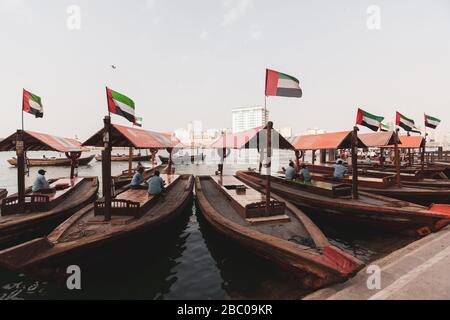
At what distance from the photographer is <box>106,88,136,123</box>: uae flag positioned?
10297mm

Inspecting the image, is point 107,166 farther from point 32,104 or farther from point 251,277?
point 32,104

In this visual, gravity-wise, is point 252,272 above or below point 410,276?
below

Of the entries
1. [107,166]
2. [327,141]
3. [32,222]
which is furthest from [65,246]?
[327,141]

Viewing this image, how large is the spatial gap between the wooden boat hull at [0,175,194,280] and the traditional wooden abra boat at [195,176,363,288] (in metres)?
2.73

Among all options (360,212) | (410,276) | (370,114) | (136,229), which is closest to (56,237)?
(136,229)

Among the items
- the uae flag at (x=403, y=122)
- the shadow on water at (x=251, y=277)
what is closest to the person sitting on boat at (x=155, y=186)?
the shadow on water at (x=251, y=277)

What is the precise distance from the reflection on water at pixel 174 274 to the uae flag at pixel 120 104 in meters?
5.73

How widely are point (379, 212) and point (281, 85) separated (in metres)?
6.71

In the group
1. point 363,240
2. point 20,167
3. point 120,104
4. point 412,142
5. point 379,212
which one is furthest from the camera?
point 412,142

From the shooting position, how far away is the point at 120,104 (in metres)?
10.8

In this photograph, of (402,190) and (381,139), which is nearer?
(402,190)

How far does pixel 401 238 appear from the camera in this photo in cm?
916
